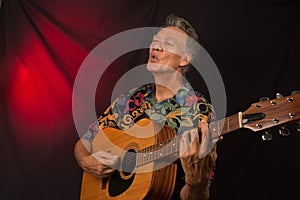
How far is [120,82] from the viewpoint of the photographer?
2.30m

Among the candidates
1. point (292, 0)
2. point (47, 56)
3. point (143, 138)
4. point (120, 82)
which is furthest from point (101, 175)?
point (292, 0)

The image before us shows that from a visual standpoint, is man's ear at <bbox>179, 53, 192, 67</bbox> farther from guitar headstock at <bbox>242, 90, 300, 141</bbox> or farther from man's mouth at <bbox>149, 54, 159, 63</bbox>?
guitar headstock at <bbox>242, 90, 300, 141</bbox>

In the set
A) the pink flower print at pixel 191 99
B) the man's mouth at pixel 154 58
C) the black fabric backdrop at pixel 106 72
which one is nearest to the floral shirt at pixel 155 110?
the pink flower print at pixel 191 99

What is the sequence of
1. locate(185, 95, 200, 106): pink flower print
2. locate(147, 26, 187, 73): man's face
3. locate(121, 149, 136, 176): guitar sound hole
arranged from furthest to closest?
locate(147, 26, 187, 73): man's face
locate(185, 95, 200, 106): pink flower print
locate(121, 149, 136, 176): guitar sound hole

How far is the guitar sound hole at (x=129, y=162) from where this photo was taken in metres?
1.77

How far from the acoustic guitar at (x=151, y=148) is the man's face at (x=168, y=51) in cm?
29

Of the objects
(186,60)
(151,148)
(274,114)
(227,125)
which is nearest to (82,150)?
(151,148)

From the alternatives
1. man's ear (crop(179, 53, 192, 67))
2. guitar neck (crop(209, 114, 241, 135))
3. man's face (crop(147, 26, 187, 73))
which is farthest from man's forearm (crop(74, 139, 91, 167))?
guitar neck (crop(209, 114, 241, 135))

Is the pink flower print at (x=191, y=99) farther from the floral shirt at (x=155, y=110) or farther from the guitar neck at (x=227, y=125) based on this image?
the guitar neck at (x=227, y=125)

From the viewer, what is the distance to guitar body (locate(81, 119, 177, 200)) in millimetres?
1664

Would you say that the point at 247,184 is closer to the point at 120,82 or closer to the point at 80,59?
the point at 120,82

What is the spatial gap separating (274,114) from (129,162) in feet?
1.90

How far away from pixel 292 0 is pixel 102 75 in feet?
2.85

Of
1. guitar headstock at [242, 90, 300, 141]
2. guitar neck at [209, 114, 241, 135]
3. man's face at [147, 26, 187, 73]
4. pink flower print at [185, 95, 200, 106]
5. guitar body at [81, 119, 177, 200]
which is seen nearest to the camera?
guitar headstock at [242, 90, 300, 141]
